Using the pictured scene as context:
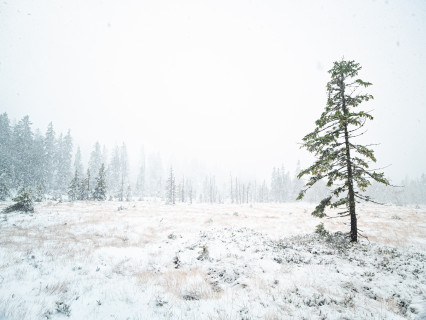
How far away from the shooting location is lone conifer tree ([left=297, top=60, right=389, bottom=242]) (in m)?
10.8

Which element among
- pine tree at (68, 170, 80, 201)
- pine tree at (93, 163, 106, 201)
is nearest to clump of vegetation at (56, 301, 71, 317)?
pine tree at (93, 163, 106, 201)

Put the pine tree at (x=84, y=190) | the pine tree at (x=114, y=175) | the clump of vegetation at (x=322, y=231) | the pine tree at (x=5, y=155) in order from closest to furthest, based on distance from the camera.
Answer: the clump of vegetation at (x=322, y=231) < the pine tree at (x=5, y=155) < the pine tree at (x=84, y=190) < the pine tree at (x=114, y=175)

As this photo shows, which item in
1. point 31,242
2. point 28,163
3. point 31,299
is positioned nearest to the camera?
point 31,299

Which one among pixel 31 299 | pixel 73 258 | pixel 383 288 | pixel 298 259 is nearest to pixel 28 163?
pixel 73 258

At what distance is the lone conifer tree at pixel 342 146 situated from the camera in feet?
35.3

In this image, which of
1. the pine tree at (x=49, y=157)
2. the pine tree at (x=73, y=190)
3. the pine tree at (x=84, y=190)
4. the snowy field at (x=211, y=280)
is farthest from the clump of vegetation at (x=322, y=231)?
the pine tree at (x=49, y=157)

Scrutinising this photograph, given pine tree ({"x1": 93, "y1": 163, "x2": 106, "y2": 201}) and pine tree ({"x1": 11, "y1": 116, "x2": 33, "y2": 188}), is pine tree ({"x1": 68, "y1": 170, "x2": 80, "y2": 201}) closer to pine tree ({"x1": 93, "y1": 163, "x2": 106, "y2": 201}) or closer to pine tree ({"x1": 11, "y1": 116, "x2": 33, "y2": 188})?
pine tree ({"x1": 93, "y1": 163, "x2": 106, "y2": 201})

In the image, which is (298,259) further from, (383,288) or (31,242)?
(31,242)

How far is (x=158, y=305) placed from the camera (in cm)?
604

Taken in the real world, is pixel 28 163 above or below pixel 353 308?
above

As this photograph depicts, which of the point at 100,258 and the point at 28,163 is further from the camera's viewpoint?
the point at 28,163

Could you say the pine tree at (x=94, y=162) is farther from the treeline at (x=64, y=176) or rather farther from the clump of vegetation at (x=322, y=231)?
the clump of vegetation at (x=322, y=231)

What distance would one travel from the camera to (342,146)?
1148 cm

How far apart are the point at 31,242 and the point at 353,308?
16.2 metres
